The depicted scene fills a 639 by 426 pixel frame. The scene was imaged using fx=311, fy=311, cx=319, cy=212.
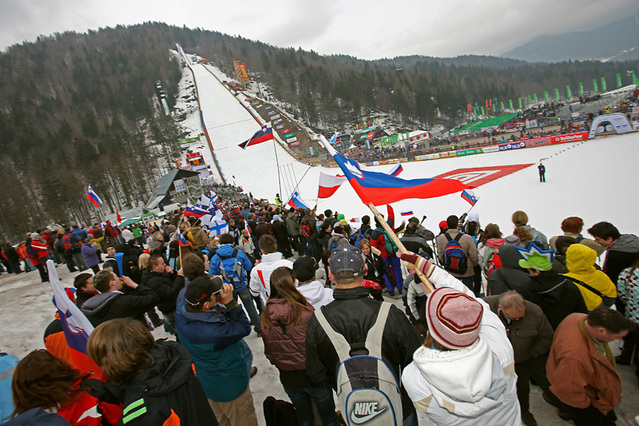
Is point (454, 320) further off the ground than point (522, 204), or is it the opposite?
point (454, 320)

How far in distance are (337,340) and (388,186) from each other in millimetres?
3919

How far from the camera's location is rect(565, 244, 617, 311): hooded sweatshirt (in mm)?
3006

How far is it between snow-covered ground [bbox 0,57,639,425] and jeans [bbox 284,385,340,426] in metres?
1.16

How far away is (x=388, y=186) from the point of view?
5.50m

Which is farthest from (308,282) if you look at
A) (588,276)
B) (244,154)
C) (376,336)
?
(244,154)

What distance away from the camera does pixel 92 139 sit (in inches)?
2645

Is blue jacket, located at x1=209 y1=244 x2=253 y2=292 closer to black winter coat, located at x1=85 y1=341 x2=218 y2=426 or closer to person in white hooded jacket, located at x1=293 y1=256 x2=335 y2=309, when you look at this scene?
person in white hooded jacket, located at x1=293 y1=256 x2=335 y2=309

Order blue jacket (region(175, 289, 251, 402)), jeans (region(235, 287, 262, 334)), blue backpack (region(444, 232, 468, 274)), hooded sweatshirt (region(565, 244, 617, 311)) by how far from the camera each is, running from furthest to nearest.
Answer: jeans (region(235, 287, 262, 334)) < blue backpack (region(444, 232, 468, 274)) < hooded sweatshirt (region(565, 244, 617, 311)) < blue jacket (region(175, 289, 251, 402))

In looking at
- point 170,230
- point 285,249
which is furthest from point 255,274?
point 170,230

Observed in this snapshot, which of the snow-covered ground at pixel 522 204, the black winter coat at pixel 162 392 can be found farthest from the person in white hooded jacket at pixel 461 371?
the snow-covered ground at pixel 522 204

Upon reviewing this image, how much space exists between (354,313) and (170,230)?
9.20 metres

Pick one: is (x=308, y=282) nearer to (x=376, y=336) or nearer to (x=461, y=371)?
(x=376, y=336)

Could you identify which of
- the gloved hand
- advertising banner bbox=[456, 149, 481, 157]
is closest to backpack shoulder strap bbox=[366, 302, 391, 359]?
the gloved hand

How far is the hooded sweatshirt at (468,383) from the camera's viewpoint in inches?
59.7
